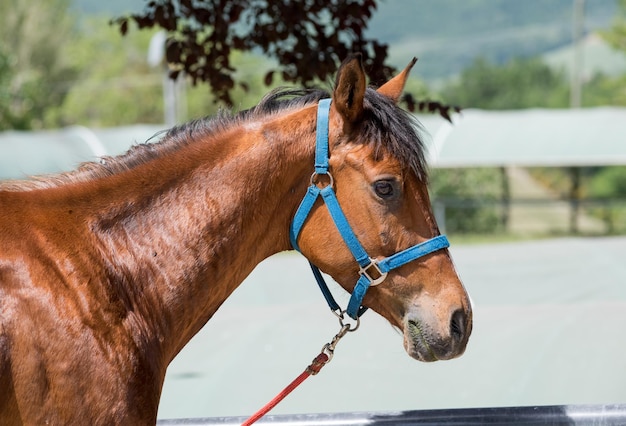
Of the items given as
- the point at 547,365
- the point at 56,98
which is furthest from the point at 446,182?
the point at 56,98

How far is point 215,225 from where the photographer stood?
253 cm

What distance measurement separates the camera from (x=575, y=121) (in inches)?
707

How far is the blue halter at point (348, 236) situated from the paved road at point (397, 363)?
3390mm

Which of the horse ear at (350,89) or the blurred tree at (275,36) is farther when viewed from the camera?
the blurred tree at (275,36)

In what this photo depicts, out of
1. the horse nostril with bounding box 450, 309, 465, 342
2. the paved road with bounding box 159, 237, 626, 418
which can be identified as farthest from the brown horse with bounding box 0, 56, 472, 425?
the paved road with bounding box 159, 237, 626, 418

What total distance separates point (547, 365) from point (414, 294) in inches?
181

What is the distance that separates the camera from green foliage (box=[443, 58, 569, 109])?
64938 millimetres

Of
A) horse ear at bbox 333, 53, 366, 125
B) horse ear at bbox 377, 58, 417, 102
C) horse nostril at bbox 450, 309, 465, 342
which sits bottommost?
horse nostril at bbox 450, 309, 465, 342

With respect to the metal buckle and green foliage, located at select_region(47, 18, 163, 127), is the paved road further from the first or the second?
green foliage, located at select_region(47, 18, 163, 127)

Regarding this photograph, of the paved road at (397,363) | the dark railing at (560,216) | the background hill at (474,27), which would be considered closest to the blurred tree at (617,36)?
the dark railing at (560,216)

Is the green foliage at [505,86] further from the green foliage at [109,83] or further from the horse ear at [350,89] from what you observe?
the horse ear at [350,89]

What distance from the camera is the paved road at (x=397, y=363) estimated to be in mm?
6000

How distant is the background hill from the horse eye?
11243 centimetres

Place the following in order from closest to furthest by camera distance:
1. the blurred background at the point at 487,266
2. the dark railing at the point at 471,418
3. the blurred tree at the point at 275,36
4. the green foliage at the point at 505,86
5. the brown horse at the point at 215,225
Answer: the brown horse at the point at 215,225 < the dark railing at the point at 471,418 < the blurred tree at the point at 275,36 < the blurred background at the point at 487,266 < the green foliage at the point at 505,86
